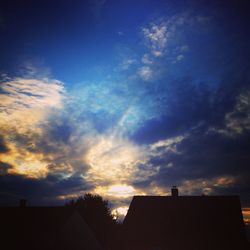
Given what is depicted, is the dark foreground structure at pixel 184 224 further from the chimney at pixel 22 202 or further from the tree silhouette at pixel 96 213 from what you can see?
the tree silhouette at pixel 96 213

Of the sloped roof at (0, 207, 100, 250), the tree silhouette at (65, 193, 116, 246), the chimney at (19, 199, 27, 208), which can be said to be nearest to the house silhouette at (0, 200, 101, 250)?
the sloped roof at (0, 207, 100, 250)

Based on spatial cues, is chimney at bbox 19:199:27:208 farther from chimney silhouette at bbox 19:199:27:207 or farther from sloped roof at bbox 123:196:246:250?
sloped roof at bbox 123:196:246:250

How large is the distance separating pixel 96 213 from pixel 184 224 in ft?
125

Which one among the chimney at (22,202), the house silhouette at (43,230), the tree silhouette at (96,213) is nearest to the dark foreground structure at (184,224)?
the house silhouette at (43,230)

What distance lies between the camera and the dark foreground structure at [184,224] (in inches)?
1053

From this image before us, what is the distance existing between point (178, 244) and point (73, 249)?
51.5 feet

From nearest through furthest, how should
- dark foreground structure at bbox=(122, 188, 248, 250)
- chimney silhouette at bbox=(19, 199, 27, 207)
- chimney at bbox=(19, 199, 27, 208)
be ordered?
1. dark foreground structure at bbox=(122, 188, 248, 250)
2. chimney at bbox=(19, 199, 27, 208)
3. chimney silhouette at bbox=(19, 199, 27, 207)

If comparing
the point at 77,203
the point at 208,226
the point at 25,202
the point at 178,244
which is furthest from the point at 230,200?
the point at 77,203

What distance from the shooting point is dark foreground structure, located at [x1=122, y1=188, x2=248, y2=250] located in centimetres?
2673

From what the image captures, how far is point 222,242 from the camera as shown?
2675 cm

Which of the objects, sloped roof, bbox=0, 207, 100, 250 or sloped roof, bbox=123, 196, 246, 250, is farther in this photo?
sloped roof, bbox=0, 207, 100, 250

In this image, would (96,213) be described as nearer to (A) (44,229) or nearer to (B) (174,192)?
(A) (44,229)

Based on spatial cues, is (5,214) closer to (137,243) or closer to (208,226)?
(137,243)

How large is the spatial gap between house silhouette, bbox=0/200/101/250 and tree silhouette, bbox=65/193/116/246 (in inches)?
834
